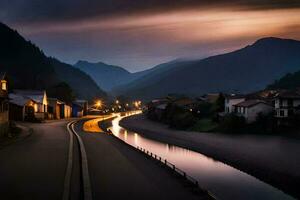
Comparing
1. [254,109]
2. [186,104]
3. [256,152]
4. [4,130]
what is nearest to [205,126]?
[254,109]

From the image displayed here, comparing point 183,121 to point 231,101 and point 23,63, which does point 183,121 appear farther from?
point 23,63

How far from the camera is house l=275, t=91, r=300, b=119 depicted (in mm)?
70812

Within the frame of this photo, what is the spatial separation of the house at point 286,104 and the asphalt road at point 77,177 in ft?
131

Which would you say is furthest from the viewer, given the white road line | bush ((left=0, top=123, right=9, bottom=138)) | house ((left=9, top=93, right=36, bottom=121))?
house ((left=9, top=93, right=36, bottom=121))

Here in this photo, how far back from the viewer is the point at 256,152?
48250mm

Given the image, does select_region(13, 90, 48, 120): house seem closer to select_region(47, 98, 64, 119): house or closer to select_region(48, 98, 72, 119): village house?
select_region(48, 98, 72, 119): village house

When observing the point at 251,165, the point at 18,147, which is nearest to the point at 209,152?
the point at 251,165

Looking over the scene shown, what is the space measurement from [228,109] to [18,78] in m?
Result: 90.0

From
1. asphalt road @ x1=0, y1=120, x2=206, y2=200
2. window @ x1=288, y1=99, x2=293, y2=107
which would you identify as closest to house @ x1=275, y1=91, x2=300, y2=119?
window @ x1=288, y1=99, x2=293, y2=107

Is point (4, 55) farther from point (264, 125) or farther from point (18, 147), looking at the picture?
point (18, 147)

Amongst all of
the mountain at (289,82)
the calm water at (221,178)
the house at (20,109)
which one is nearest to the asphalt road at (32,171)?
the calm water at (221,178)

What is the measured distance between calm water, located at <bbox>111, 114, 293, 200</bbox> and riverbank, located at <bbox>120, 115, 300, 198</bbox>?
1.16 metres

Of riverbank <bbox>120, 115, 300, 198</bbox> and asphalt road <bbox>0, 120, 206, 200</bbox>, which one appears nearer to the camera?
asphalt road <bbox>0, 120, 206, 200</bbox>

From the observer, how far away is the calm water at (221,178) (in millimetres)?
29859
